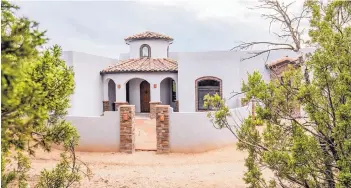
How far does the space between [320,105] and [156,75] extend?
16962 mm

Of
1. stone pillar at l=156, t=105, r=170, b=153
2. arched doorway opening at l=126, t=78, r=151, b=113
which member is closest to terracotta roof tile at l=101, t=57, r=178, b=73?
arched doorway opening at l=126, t=78, r=151, b=113

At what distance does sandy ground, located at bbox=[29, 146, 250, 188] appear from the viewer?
9.19m

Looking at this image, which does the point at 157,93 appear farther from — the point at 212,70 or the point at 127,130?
the point at 127,130

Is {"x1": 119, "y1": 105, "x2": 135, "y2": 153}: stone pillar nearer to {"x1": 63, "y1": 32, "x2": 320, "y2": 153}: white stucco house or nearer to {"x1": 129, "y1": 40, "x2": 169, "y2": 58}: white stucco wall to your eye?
{"x1": 63, "y1": 32, "x2": 320, "y2": 153}: white stucco house

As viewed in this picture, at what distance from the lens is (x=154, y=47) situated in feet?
79.2

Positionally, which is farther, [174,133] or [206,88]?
[206,88]

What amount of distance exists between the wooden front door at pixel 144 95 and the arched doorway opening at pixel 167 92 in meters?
1.13

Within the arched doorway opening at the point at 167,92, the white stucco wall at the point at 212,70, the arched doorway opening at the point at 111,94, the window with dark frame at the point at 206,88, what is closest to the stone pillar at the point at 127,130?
the white stucco wall at the point at 212,70

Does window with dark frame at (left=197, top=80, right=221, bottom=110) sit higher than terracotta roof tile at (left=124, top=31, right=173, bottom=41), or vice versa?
terracotta roof tile at (left=124, top=31, right=173, bottom=41)

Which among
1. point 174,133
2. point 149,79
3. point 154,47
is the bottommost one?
point 174,133

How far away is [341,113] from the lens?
14.9 ft

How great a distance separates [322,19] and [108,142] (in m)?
9.94

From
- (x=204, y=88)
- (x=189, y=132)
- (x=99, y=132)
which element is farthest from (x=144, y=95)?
(x=189, y=132)

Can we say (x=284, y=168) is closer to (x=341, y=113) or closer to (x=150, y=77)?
(x=341, y=113)
